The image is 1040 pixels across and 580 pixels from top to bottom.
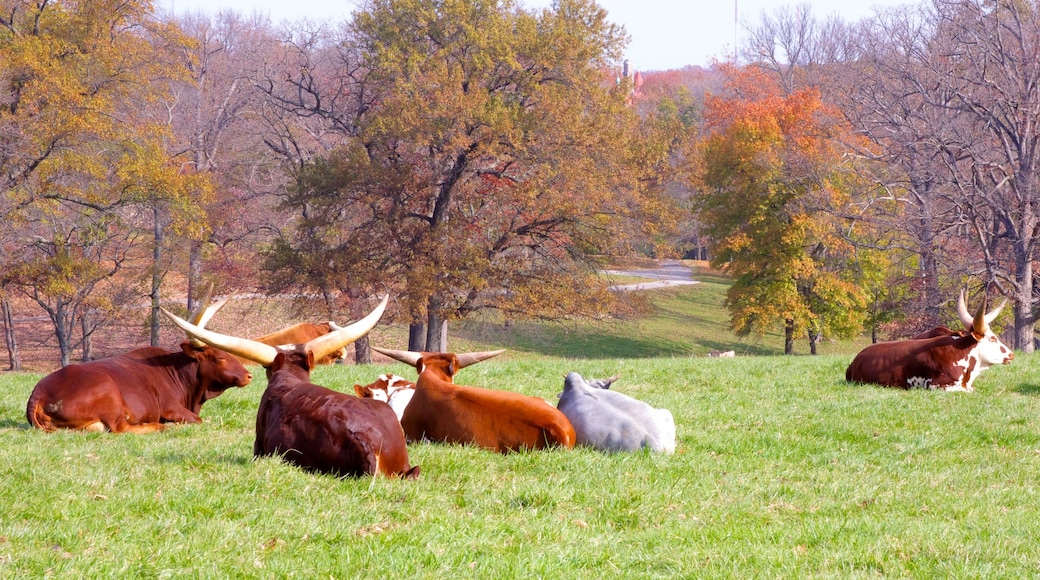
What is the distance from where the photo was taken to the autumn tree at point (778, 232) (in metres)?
40.9

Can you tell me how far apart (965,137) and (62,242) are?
26950mm

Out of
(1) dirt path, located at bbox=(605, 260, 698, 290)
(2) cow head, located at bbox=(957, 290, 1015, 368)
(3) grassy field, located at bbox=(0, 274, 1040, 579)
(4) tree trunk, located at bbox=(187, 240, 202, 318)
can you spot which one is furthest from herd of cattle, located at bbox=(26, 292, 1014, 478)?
(1) dirt path, located at bbox=(605, 260, 698, 290)

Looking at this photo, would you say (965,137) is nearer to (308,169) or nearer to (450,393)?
(308,169)

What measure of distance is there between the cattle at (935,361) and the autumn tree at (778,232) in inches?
993

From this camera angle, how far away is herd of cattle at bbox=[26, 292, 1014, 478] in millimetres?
7031

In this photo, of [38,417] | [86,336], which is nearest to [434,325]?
[86,336]

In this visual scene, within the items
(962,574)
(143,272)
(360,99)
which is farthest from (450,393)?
(143,272)

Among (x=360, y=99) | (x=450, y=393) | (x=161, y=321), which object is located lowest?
(x=161, y=321)

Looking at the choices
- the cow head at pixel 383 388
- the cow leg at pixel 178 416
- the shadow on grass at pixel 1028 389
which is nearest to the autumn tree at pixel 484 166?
the shadow on grass at pixel 1028 389

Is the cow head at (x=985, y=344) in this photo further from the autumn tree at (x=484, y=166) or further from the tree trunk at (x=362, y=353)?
the tree trunk at (x=362, y=353)

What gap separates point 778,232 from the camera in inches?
1649

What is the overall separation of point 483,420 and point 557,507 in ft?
7.26

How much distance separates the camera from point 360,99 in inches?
1361

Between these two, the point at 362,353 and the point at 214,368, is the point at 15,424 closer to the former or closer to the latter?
the point at 214,368
